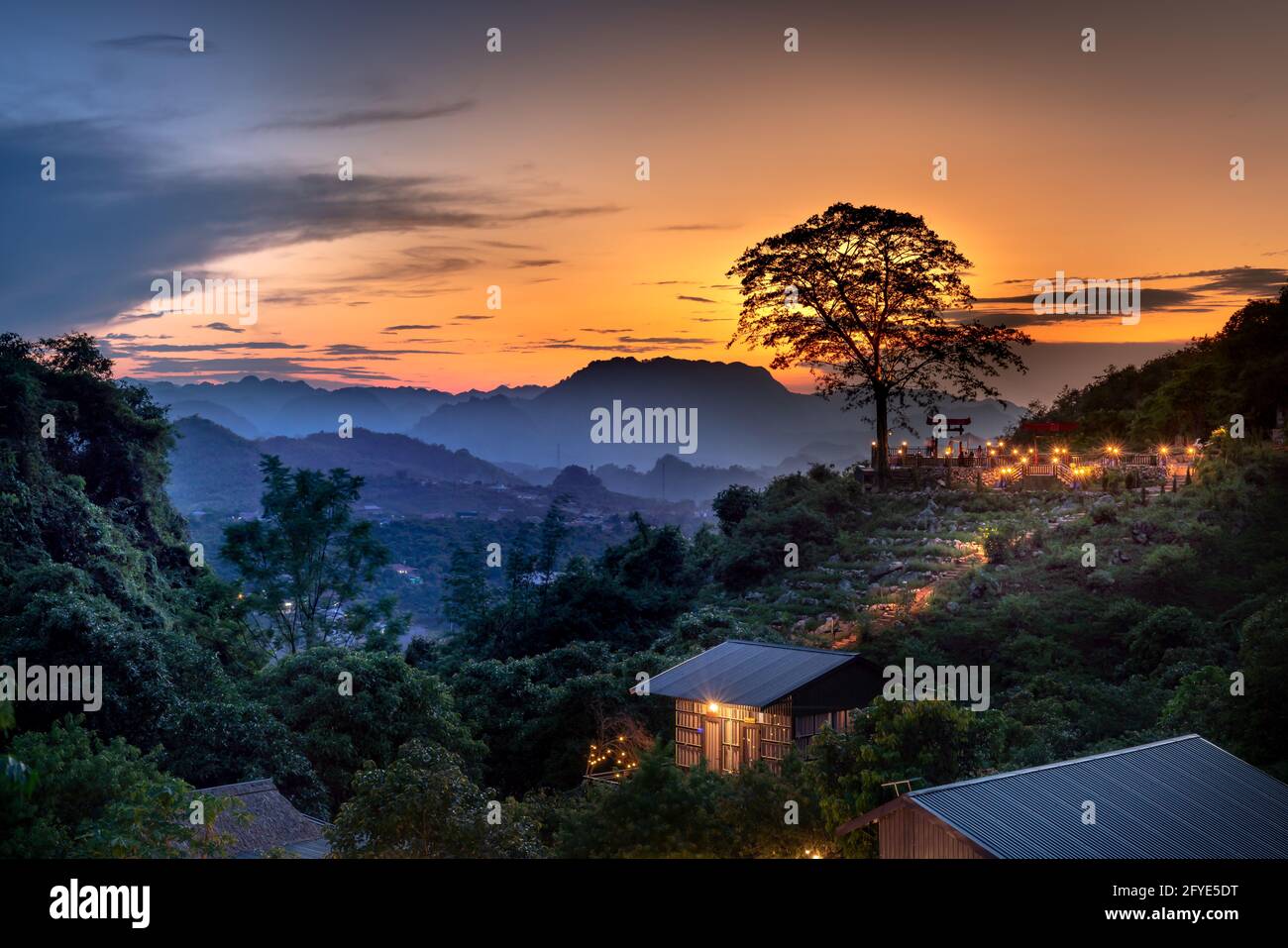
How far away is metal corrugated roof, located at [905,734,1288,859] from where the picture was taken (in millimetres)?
8133

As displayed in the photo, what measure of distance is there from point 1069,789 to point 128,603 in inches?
724

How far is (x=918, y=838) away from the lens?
830cm

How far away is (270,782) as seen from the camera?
1469cm

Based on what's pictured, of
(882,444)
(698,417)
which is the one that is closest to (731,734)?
(882,444)

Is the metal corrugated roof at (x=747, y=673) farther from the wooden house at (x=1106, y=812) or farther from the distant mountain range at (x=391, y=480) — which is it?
the distant mountain range at (x=391, y=480)

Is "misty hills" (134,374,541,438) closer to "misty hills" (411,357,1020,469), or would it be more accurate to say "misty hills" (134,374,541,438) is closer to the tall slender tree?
"misty hills" (411,357,1020,469)

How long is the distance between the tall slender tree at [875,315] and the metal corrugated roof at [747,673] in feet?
32.2

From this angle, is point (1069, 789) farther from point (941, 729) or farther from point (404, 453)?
point (404, 453)

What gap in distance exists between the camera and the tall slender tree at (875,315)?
24344mm

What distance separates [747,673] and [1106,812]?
6.00 meters

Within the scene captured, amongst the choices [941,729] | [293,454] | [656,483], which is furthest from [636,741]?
[656,483]

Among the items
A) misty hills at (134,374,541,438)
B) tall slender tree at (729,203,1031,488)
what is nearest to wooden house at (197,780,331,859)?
tall slender tree at (729,203,1031,488)
